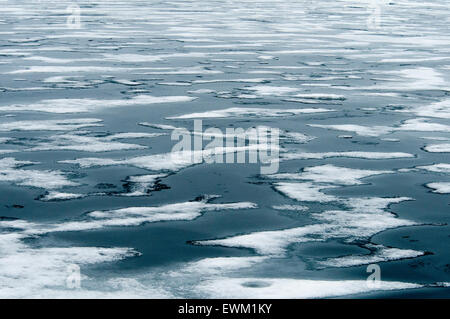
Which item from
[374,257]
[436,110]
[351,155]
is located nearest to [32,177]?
[351,155]

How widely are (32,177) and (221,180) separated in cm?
100

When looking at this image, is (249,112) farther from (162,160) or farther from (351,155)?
(162,160)

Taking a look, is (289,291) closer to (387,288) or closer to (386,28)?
(387,288)

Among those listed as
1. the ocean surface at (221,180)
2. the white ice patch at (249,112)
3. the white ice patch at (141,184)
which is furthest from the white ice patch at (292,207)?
the white ice patch at (249,112)

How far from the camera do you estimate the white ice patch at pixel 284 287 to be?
124 inches

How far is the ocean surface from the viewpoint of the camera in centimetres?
336

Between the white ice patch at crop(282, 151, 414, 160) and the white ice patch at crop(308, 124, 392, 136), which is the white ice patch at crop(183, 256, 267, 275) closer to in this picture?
the white ice patch at crop(282, 151, 414, 160)

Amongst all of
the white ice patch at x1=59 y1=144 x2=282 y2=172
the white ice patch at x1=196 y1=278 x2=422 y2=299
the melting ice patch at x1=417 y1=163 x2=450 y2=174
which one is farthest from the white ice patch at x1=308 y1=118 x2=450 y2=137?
the white ice patch at x1=196 y1=278 x2=422 y2=299

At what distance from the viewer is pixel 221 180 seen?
477cm

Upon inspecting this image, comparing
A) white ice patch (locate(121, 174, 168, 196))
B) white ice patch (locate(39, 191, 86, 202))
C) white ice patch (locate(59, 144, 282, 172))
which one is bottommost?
white ice patch (locate(39, 191, 86, 202))

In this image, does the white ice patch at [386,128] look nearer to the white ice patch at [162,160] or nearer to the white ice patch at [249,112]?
the white ice patch at [249,112]

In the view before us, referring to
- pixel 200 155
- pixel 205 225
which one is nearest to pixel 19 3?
pixel 200 155

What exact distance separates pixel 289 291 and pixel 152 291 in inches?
19.1

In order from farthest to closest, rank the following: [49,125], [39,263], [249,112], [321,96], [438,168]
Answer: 1. [321,96]
2. [249,112]
3. [49,125]
4. [438,168]
5. [39,263]
